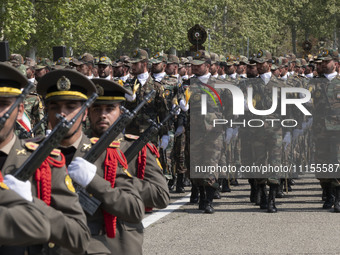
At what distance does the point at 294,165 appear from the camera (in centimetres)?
1552

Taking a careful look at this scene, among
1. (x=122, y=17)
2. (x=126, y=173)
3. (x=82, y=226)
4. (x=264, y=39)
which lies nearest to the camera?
(x=82, y=226)

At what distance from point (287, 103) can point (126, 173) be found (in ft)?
27.7

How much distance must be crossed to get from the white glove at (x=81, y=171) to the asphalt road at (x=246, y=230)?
4.64 meters

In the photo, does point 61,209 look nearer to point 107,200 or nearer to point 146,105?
point 107,200

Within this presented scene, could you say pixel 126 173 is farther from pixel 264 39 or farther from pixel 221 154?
pixel 264 39

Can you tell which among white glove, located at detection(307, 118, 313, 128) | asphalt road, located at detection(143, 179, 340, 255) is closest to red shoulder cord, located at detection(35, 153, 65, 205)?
asphalt road, located at detection(143, 179, 340, 255)

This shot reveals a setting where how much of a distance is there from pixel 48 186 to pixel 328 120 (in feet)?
29.4

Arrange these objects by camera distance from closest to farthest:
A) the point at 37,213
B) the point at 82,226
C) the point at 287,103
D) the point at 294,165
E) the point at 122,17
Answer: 1. the point at 37,213
2. the point at 82,226
3. the point at 287,103
4. the point at 294,165
5. the point at 122,17

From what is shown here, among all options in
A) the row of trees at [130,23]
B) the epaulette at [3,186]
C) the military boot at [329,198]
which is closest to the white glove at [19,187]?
the epaulette at [3,186]

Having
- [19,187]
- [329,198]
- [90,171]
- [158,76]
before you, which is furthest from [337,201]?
[19,187]

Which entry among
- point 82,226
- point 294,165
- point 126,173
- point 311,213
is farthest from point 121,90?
point 294,165

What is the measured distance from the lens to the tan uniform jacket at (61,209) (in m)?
3.81

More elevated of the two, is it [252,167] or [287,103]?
[287,103]

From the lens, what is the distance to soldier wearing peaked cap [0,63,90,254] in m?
3.82
